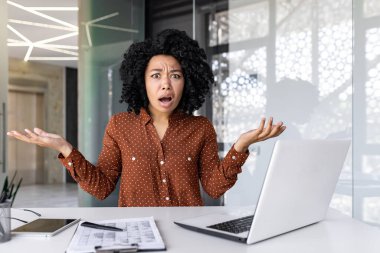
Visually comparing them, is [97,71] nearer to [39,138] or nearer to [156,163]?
[156,163]

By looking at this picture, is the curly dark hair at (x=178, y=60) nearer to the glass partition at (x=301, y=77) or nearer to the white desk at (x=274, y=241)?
the white desk at (x=274, y=241)

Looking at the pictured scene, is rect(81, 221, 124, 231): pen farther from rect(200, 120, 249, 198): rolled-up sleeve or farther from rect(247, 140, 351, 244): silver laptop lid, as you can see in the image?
rect(200, 120, 249, 198): rolled-up sleeve

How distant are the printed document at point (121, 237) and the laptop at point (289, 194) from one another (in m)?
0.12

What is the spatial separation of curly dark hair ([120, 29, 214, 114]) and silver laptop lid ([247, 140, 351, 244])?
832 millimetres

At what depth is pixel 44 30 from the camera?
6.84m

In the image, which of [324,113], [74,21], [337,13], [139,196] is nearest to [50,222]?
[139,196]

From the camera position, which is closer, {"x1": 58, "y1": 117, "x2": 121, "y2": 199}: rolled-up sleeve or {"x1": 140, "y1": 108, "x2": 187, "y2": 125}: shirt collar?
{"x1": 58, "y1": 117, "x2": 121, "y2": 199}: rolled-up sleeve

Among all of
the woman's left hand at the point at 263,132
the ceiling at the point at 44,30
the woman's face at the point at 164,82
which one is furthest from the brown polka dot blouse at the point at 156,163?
the ceiling at the point at 44,30

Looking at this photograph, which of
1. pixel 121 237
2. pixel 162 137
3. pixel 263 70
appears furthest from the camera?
pixel 263 70

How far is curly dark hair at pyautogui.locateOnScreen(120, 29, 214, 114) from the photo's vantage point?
174cm

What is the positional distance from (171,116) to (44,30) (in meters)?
5.78

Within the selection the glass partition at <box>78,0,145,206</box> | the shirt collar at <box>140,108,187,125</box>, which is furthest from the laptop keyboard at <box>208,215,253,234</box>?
the glass partition at <box>78,0,145,206</box>

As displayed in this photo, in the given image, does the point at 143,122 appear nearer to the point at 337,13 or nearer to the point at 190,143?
the point at 190,143

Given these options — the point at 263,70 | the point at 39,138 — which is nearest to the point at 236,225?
the point at 39,138
